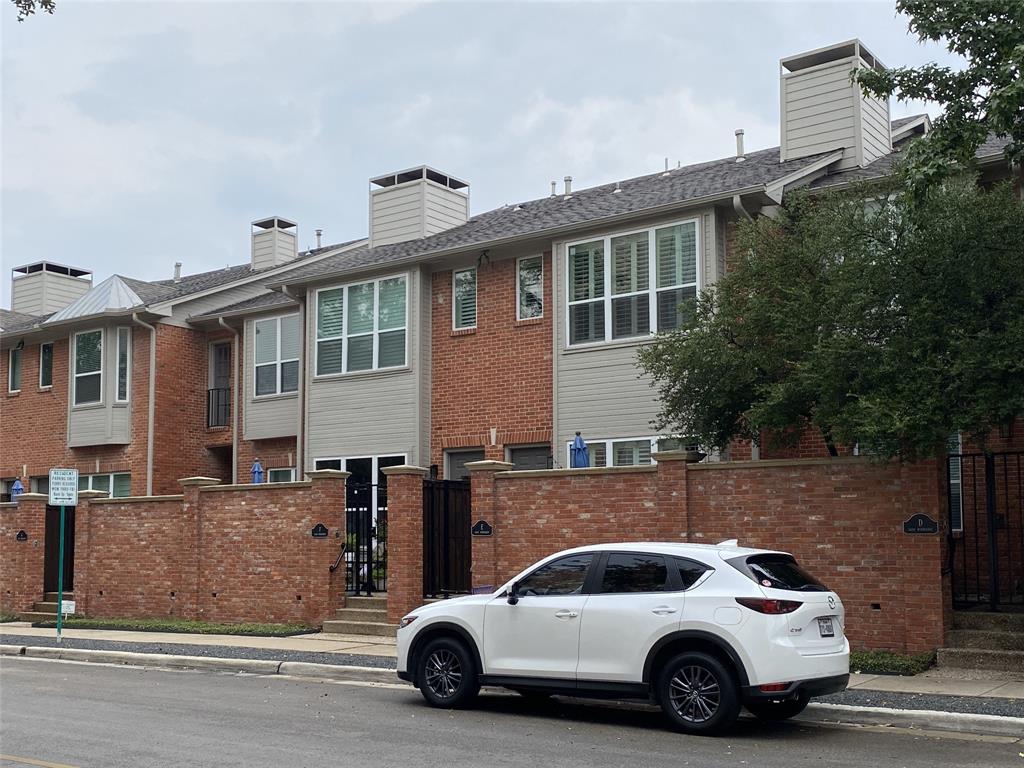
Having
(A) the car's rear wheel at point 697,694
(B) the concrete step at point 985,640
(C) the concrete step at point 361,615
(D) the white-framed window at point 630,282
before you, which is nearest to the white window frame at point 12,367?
(C) the concrete step at point 361,615

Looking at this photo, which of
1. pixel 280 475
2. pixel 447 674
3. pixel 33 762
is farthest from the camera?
pixel 280 475

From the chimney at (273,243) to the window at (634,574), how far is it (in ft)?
78.0

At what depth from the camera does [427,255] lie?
74.2 feet

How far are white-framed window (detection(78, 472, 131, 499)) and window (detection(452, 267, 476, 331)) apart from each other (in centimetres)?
1084

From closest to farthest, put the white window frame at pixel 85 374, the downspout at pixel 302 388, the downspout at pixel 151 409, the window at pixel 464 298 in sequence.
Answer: the window at pixel 464 298
the downspout at pixel 302 388
the downspout at pixel 151 409
the white window frame at pixel 85 374

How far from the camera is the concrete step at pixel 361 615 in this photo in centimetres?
1831

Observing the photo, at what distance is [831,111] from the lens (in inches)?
831

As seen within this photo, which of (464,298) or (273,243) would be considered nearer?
(464,298)

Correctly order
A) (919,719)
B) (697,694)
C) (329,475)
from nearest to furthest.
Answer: (697,694), (919,719), (329,475)

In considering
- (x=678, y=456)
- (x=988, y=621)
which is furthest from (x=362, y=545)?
(x=988, y=621)

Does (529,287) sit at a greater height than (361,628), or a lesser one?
greater

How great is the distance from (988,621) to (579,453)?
24.1 feet

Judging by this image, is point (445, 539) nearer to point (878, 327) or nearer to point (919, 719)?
point (878, 327)

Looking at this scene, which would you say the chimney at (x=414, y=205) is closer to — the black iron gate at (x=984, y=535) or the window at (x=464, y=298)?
the window at (x=464, y=298)
